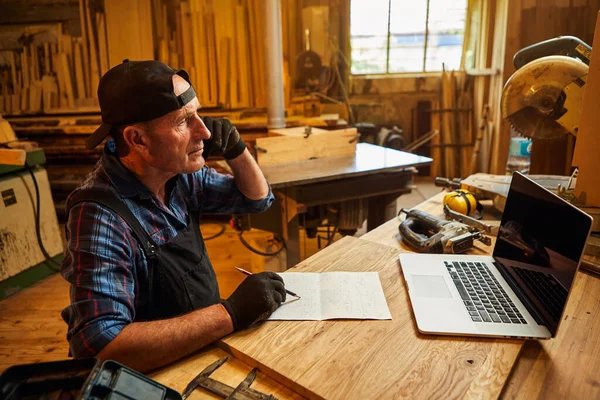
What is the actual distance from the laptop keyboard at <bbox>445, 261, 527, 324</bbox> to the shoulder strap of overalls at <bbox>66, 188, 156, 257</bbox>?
0.83 meters

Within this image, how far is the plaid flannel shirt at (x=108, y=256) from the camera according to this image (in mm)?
952

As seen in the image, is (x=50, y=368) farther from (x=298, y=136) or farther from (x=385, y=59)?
(x=385, y=59)

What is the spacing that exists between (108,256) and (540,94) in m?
1.63

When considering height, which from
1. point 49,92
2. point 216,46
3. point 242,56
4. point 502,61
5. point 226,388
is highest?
point 216,46

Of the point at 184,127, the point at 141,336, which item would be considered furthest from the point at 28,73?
the point at 141,336

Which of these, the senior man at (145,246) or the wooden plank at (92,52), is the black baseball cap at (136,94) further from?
the wooden plank at (92,52)

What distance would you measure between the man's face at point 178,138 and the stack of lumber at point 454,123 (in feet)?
15.3

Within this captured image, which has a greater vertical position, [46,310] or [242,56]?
[242,56]

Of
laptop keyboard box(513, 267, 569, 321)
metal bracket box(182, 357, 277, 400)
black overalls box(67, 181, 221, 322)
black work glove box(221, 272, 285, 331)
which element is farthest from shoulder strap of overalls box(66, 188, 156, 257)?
laptop keyboard box(513, 267, 569, 321)

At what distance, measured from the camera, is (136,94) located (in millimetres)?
1124

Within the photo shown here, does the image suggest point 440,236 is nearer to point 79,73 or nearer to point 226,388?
point 226,388

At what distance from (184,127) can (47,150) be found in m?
3.73

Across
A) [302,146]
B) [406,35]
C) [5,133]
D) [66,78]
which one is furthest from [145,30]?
[406,35]

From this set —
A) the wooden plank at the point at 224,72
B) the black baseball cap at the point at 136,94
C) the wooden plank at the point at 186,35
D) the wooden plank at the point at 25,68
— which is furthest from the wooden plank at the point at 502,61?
the wooden plank at the point at 25,68
